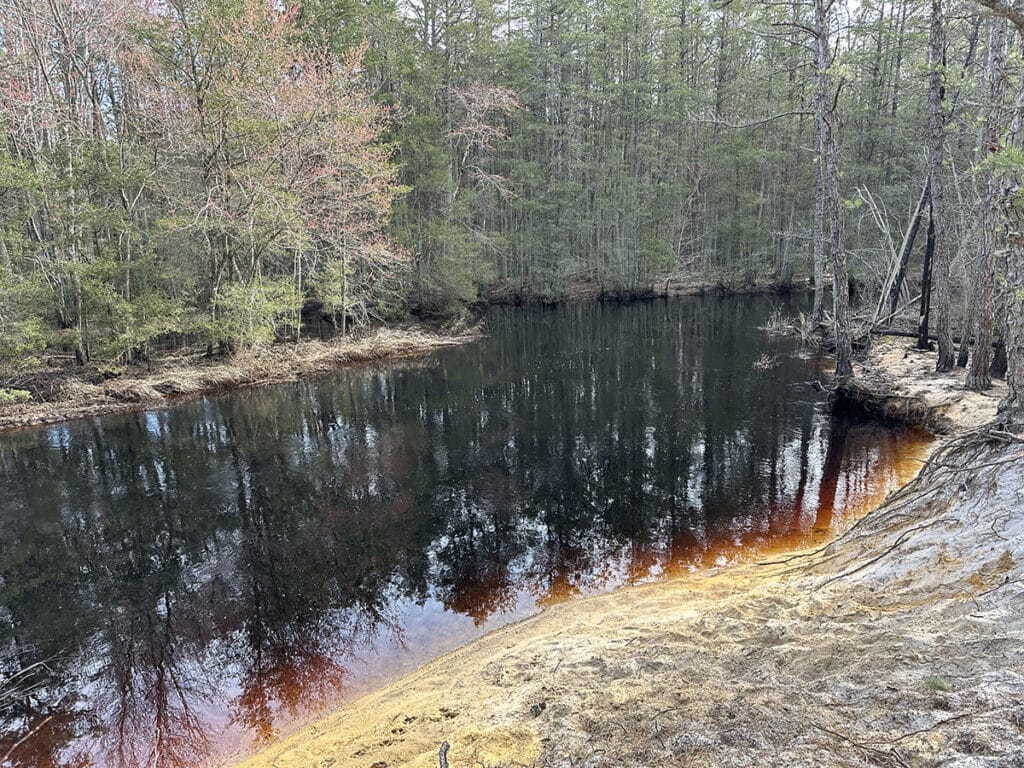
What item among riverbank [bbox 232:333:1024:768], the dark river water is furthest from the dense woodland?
the dark river water

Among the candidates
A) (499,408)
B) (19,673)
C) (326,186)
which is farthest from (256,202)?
(19,673)

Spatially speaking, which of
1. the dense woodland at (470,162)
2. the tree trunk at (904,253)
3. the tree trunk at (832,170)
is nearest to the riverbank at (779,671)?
the dense woodland at (470,162)

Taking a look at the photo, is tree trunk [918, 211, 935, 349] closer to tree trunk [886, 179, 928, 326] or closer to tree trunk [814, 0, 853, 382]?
tree trunk [886, 179, 928, 326]

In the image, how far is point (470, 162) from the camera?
2841cm

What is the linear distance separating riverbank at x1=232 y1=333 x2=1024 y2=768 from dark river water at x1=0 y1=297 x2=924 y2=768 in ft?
2.91

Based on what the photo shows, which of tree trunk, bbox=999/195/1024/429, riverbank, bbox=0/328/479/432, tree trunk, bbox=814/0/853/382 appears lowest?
riverbank, bbox=0/328/479/432

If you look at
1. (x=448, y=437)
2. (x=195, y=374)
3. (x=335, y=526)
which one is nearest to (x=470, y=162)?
(x=195, y=374)

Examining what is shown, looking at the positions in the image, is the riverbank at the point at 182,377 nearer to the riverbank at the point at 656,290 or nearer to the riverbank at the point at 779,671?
the riverbank at the point at 656,290

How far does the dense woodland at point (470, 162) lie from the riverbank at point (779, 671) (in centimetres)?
226

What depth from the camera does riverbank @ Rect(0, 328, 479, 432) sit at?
12.7m

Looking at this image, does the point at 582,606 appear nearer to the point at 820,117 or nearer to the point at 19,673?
the point at 19,673

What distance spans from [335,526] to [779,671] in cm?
588

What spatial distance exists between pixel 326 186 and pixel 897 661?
1761 cm

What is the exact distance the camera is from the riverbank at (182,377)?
1270 cm
